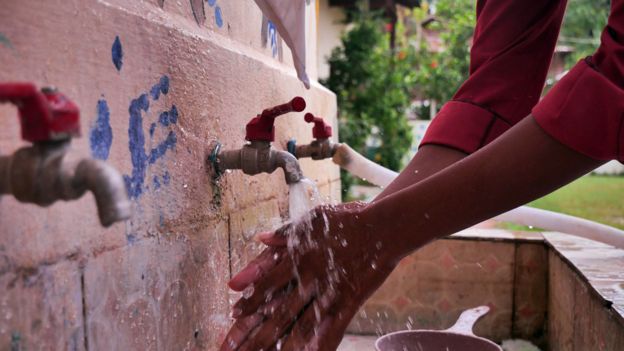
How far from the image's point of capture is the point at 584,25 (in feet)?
50.7

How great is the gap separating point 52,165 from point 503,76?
4.21ft

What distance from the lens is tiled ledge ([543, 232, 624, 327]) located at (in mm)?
1521

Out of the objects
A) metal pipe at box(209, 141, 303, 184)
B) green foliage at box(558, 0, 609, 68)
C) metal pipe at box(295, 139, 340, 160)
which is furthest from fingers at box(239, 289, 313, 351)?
green foliage at box(558, 0, 609, 68)

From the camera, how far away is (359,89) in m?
8.22

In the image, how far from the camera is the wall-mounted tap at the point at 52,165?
608mm

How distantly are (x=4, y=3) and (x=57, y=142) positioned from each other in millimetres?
262

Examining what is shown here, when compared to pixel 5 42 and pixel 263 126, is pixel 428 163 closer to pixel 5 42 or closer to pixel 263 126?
pixel 263 126

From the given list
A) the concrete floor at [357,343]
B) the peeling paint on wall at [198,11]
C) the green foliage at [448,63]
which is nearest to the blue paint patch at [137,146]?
the peeling paint on wall at [198,11]

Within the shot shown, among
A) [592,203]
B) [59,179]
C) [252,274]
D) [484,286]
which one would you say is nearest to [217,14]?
[252,274]

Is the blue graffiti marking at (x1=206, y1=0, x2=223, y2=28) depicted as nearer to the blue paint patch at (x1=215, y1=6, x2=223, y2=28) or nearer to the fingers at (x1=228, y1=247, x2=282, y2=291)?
the blue paint patch at (x1=215, y1=6, x2=223, y2=28)

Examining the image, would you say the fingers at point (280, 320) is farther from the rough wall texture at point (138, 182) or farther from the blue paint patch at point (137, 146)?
the blue paint patch at point (137, 146)

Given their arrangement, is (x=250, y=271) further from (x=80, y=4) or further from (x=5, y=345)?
(x=80, y=4)

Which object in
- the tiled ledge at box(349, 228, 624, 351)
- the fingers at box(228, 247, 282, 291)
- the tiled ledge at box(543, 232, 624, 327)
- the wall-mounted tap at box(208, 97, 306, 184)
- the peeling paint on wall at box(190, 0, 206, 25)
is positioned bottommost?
the tiled ledge at box(349, 228, 624, 351)

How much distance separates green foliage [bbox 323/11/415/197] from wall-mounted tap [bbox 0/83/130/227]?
707 cm
